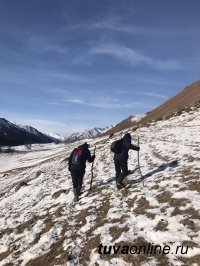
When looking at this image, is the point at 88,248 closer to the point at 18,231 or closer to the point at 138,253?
the point at 138,253

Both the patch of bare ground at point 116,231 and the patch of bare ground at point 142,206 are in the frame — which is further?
the patch of bare ground at point 142,206

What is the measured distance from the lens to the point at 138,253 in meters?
9.89

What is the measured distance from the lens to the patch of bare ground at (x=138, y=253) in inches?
370

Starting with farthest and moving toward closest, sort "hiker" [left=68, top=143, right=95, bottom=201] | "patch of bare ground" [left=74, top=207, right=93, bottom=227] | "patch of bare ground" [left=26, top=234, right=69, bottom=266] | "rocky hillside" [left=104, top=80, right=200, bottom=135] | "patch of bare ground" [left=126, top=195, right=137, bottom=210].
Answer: "rocky hillside" [left=104, top=80, right=200, bottom=135]
"hiker" [left=68, top=143, right=95, bottom=201]
"patch of bare ground" [left=126, top=195, right=137, bottom=210]
"patch of bare ground" [left=74, top=207, right=93, bottom=227]
"patch of bare ground" [left=26, top=234, right=69, bottom=266]

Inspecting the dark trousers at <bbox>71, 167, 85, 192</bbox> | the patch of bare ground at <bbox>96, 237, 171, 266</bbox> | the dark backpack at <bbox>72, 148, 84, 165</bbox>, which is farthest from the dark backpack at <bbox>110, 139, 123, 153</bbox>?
the patch of bare ground at <bbox>96, 237, 171, 266</bbox>

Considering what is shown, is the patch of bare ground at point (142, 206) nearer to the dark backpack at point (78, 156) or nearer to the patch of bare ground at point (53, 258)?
the patch of bare ground at point (53, 258)

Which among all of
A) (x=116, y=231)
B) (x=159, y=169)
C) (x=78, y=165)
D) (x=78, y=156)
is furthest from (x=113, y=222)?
(x=159, y=169)

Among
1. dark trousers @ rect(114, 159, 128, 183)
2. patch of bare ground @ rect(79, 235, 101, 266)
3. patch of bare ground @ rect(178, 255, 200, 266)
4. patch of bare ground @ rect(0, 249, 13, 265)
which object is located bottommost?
patch of bare ground @ rect(0, 249, 13, 265)

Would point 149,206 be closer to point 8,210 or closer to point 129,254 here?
point 129,254

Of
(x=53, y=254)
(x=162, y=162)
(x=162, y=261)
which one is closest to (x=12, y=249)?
(x=53, y=254)

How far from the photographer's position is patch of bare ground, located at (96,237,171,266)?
9391mm

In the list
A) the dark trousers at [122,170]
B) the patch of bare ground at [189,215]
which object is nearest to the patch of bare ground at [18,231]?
the dark trousers at [122,170]

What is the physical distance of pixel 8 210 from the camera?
2031cm

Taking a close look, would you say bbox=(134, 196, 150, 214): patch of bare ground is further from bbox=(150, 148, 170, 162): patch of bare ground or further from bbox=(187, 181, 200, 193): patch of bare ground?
bbox=(150, 148, 170, 162): patch of bare ground
